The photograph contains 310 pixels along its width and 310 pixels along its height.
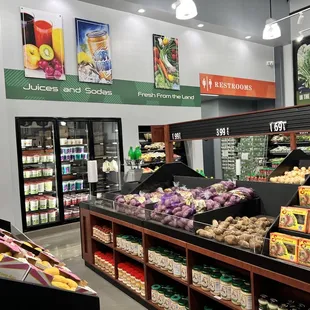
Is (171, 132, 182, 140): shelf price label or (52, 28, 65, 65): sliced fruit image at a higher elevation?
(52, 28, 65, 65): sliced fruit image

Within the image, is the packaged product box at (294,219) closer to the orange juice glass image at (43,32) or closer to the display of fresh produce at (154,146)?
the orange juice glass image at (43,32)

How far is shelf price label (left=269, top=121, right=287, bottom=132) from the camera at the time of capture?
4805 mm

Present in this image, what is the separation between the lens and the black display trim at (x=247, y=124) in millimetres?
4609

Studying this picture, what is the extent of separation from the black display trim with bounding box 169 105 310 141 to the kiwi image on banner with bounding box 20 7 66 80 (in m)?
2.82

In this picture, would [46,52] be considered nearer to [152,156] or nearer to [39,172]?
[39,172]

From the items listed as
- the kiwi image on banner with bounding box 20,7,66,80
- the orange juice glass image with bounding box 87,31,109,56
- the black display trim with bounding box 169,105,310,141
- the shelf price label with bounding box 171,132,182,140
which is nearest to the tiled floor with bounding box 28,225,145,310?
the shelf price label with bounding box 171,132,182,140

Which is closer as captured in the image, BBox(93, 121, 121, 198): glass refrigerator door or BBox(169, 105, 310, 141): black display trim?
BBox(169, 105, 310, 141): black display trim

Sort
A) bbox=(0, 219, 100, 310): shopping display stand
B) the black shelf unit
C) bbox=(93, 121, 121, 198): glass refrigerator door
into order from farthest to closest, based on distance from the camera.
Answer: bbox=(93, 121, 121, 198): glass refrigerator door → the black shelf unit → bbox=(0, 219, 100, 310): shopping display stand

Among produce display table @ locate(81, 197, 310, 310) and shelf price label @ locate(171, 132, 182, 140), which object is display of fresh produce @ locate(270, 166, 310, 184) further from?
shelf price label @ locate(171, 132, 182, 140)

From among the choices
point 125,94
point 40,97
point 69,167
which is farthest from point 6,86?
point 125,94

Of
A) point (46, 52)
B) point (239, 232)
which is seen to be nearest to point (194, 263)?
point (239, 232)

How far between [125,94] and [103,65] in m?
0.88

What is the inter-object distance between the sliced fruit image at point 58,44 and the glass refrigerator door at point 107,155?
162cm

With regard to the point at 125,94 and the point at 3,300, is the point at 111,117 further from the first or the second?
the point at 3,300
